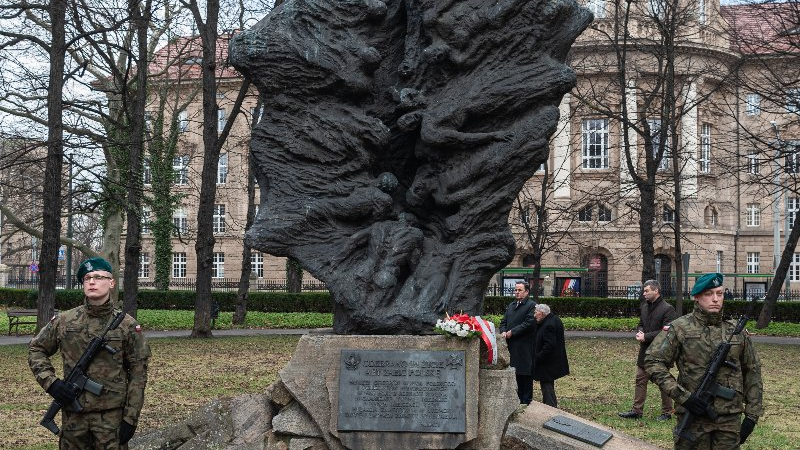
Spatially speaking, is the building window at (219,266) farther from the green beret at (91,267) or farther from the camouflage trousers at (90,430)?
the camouflage trousers at (90,430)

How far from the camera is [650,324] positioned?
9.41 metres

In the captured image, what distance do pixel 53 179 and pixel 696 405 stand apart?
45.1 ft

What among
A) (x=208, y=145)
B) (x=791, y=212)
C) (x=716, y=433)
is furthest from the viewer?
(x=791, y=212)

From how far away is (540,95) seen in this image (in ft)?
22.2

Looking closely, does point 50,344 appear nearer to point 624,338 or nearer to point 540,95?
point 540,95

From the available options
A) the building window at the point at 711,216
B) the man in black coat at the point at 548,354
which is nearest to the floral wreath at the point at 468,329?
the man in black coat at the point at 548,354

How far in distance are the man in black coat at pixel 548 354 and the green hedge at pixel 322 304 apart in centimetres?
1793

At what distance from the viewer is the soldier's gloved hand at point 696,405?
207 inches

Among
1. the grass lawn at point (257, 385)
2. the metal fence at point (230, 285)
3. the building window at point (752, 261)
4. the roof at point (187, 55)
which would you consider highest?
the roof at point (187, 55)

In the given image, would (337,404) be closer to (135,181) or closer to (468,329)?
(468,329)

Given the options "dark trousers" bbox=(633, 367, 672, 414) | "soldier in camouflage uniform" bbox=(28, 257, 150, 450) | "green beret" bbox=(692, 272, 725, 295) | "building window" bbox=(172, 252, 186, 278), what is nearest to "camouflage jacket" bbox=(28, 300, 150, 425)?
"soldier in camouflage uniform" bbox=(28, 257, 150, 450)

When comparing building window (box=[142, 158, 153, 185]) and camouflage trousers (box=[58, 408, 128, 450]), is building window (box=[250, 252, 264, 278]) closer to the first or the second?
building window (box=[142, 158, 153, 185])

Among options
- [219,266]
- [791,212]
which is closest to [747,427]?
[791,212]

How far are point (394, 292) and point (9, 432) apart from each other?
4552mm
